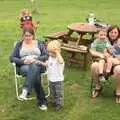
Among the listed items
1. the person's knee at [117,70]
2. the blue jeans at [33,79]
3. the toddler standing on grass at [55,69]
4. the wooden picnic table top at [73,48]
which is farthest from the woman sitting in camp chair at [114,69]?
the wooden picnic table top at [73,48]

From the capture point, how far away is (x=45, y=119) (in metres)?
5.91

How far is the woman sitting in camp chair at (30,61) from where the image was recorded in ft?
19.9

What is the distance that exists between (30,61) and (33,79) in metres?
0.34

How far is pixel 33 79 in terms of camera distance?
6043 millimetres

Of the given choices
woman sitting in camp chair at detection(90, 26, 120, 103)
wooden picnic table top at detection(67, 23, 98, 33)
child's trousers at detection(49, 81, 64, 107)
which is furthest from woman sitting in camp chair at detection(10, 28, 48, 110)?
wooden picnic table top at detection(67, 23, 98, 33)

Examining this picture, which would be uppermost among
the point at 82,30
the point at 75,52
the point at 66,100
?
the point at 82,30

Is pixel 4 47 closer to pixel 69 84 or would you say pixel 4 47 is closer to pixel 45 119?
pixel 69 84

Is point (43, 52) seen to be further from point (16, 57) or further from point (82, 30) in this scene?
point (82, 30)

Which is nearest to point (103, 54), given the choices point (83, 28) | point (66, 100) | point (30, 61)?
point (66, 100)

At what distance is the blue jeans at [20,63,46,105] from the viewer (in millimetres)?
6051

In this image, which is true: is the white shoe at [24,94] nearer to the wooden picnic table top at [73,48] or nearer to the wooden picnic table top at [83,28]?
the wooden picnic table top at [73,48]

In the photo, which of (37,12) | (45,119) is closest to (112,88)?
(45,119)

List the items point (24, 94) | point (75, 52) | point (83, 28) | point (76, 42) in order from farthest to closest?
point (76, 42) < point (83, 28) < point (75, 52) < point (24, 94)

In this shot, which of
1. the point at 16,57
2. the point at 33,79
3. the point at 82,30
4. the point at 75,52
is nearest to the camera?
the point at 33,79
